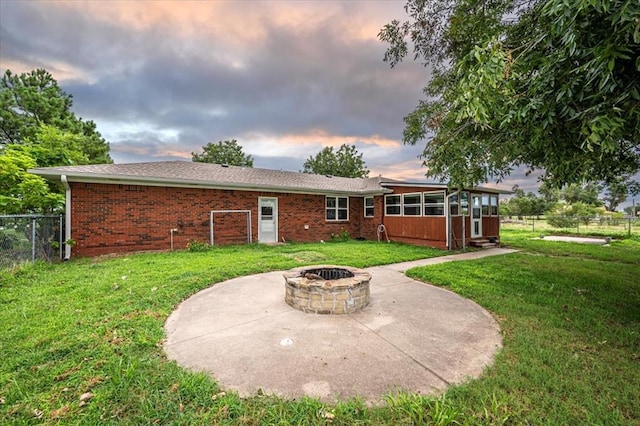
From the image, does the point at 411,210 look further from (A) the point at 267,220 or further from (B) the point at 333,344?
(B) the point at 333,344

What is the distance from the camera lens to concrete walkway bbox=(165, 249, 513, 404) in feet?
7.39

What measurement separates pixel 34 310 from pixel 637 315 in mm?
9083

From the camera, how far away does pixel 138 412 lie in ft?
6.17

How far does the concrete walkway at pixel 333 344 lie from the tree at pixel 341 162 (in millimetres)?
32600

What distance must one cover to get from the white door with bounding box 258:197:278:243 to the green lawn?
6.03 meters

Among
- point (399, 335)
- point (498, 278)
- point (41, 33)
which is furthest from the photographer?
point (41, 33)

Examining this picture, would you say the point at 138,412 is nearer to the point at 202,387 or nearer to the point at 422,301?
the point at 202,387

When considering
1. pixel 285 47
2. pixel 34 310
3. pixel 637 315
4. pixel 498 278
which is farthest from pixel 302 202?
pixel 637 315

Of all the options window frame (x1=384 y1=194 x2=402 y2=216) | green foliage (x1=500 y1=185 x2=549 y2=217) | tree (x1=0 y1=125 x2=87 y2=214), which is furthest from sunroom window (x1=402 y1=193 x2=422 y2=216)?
green foliage (x1=500 y1=185 x2=549 y2=217)

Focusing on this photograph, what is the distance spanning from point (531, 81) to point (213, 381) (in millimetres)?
4384

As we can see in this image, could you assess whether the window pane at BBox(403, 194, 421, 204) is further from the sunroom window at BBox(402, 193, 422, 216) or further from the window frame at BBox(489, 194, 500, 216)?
the window frame at BBox(489, 194, 500, 216)

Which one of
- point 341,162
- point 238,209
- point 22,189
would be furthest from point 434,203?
point 341,162

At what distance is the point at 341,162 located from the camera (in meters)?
36.4

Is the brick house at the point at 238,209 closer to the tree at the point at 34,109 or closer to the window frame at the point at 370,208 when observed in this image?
the window frame at the point at 370,208
